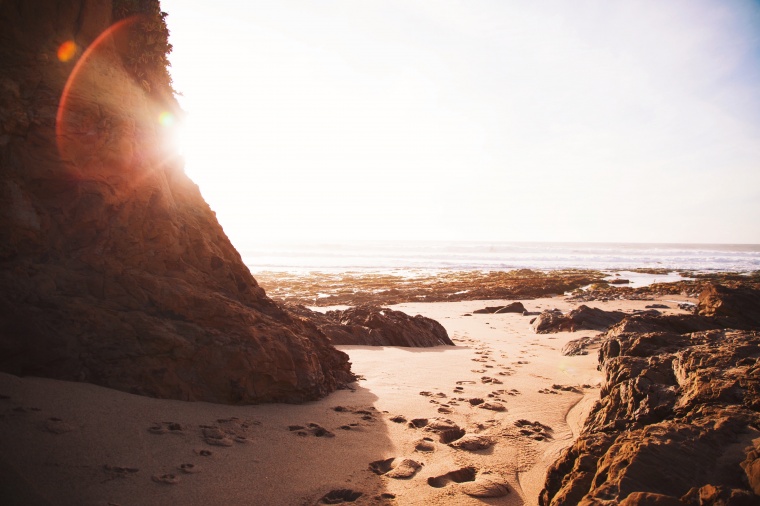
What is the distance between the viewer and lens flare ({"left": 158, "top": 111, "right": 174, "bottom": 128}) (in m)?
6.70

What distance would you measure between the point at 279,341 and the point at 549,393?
4.29 m

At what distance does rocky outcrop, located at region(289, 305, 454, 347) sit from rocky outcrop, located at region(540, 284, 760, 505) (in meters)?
6.64

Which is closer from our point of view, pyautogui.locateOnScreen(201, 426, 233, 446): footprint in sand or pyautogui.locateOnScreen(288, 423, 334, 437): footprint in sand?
pyautogui.locateOnScreen(201, 426, 233, 446): footprint in sand

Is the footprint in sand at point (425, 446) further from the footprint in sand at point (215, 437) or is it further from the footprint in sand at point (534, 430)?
the footprint in sand at point (215, 437)

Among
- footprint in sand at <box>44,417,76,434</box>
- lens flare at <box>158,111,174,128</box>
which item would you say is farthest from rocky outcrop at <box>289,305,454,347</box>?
footprint in sand at <box>44,417,76,434</box>

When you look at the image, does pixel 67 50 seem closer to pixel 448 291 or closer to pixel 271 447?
pixel 271 447

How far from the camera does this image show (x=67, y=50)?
5.46 metres

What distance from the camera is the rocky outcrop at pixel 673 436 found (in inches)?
Answer: 103

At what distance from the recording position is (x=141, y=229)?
223 inches

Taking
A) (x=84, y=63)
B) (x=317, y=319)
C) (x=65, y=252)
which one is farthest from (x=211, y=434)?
(x=317, y=319)

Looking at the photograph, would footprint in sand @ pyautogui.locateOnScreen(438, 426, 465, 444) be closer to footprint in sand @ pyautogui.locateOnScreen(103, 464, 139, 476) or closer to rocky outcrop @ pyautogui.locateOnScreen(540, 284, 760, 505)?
rocky outcrop @ pyautogui.locateOnScreen(540, 284, 760, 505)

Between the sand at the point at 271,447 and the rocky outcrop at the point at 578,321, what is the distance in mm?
7281

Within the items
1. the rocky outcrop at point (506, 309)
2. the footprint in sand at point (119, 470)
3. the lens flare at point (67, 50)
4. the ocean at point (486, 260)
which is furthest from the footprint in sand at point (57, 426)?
the ocean at point (486, 260)

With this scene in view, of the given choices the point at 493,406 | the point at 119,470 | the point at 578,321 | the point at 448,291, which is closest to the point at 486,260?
the point at 448,291
